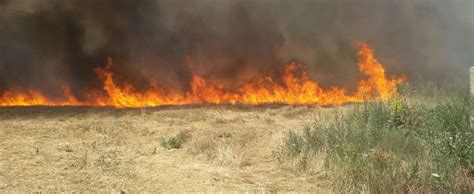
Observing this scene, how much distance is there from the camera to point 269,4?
62.8 feet

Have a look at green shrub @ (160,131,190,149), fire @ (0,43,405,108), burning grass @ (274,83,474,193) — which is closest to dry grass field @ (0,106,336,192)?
green shrub @ (160,131,190,149)

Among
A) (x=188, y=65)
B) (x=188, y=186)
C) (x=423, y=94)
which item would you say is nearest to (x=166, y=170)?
(x=188, y=186)

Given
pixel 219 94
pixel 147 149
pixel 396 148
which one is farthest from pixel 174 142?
pixel 219 94

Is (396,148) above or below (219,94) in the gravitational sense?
below

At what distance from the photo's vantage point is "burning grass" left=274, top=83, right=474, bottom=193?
5375mm

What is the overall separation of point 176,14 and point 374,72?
28.8 ft

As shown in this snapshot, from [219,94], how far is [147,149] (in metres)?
8.41

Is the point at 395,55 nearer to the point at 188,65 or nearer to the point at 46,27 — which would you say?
the point at 188,65

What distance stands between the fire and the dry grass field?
2.71 meters

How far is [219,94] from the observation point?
1655 centimetres

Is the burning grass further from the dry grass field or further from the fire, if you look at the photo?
the fire

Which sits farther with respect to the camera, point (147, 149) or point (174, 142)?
point (174, 142)

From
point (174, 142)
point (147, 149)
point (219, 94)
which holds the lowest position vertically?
point (147, 149)

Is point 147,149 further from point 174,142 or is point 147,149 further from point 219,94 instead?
point 219,94
